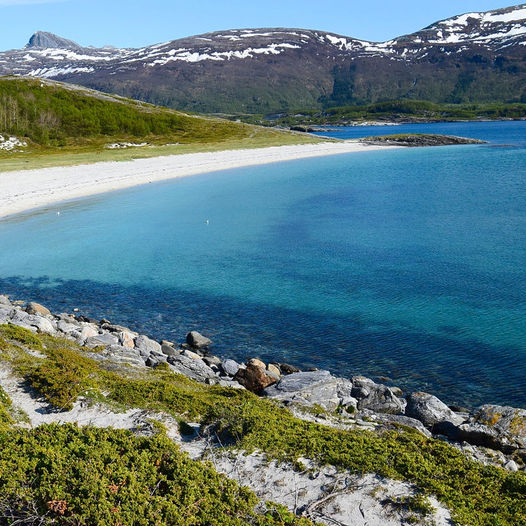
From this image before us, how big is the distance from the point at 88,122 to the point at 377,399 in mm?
133276

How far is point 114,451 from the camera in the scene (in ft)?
32.0

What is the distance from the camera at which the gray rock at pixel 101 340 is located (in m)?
20.0

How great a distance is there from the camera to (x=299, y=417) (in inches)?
A: 543

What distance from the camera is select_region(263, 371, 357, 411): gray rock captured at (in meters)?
15.3

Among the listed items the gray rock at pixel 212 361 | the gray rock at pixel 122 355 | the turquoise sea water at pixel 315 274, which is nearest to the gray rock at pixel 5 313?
the turquoise sea water at pixel 315 274

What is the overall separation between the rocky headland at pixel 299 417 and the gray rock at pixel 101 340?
42mm

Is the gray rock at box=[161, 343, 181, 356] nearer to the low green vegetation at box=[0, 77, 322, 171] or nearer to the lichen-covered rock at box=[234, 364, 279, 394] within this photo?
the lichen-covered rock at box=[234, 364, 279, 394]

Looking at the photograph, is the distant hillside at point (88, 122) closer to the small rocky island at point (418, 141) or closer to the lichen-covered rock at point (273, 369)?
the small rocky island at point (418, 141)

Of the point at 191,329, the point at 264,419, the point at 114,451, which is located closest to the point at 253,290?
the point at 191,329

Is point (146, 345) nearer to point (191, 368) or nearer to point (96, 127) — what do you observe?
point (191, 368)

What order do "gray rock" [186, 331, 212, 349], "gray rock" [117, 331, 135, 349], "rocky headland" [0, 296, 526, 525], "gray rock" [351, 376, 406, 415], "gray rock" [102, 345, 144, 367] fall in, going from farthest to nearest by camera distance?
"gray rock" [186, 331, 212, 349] → "gray rock" [117, 331, 135, 349] → "gray rock" [102, 345, 144, 367] → "gray rock" [351, 376, 406, 415] → "rocky headland" [0, 296, 526, 525]

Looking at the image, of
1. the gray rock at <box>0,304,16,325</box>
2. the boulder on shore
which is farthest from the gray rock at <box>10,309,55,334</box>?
the boulder on shore

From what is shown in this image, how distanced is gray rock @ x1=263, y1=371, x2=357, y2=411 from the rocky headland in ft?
0.11

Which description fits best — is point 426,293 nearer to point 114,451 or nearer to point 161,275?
point 161,275
